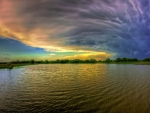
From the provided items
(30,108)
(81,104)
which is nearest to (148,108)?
(81,104)

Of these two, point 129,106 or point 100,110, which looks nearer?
point 100,110

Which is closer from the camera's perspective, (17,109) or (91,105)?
(17,109)

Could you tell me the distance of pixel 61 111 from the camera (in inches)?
465

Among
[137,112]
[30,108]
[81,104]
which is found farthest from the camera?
[81,104]

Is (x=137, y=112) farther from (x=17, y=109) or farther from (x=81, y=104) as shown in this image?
(x=17, y=109)

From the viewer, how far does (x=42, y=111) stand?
11820mm

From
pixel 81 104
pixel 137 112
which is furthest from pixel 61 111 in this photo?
pixel 137 112

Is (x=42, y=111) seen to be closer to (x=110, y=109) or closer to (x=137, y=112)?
(x=110, y=109)

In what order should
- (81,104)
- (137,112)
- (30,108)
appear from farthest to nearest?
(81,104), (30,108), (137,112)

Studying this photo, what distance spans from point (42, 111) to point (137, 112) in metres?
8.46

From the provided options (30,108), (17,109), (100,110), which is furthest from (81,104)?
(17,109)

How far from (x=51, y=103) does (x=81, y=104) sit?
3.18 metres

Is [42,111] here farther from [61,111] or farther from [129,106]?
[129,106]

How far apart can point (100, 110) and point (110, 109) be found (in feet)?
3.33
